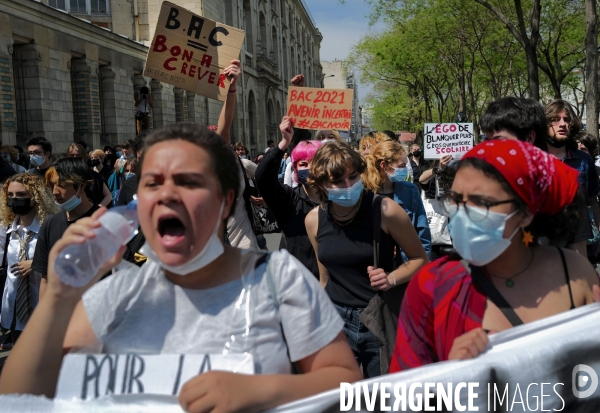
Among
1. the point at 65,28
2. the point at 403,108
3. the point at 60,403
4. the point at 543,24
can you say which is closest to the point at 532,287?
the point at 60,403

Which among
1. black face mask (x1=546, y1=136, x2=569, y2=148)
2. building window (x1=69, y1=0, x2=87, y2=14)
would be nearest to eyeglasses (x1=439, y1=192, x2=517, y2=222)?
black face mask (x1=546, y1=136, x2=569, y2=148)

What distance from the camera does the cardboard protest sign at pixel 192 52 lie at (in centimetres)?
562

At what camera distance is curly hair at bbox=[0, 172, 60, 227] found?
5574 millimetres

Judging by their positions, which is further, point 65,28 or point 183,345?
point 65,28

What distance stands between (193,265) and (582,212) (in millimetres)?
1367

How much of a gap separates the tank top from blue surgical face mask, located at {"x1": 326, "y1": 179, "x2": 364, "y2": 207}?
0.07 meters

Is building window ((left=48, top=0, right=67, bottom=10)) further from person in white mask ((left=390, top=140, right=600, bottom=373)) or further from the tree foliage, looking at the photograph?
person in white mask ((left=390, top=140, right=600, bottom=373))

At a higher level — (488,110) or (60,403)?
(488,110)

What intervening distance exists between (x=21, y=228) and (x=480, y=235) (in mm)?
4622

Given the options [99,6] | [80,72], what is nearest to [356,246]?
[80,72]

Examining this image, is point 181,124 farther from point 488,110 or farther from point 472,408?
point 488,110

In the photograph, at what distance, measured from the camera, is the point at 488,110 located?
3.51m

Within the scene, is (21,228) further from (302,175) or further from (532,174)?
(532,174)

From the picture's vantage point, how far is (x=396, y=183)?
5203mm
